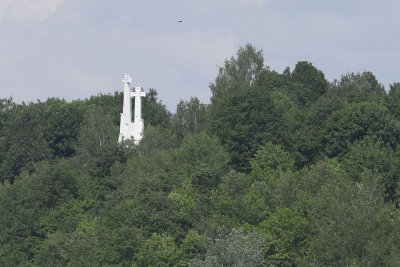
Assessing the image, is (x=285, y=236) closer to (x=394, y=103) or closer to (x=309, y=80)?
(x=394, y=103)

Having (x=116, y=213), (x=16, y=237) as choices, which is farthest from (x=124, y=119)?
(x=116, y=213)

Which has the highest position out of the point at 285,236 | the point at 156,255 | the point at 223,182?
the point at 223,182

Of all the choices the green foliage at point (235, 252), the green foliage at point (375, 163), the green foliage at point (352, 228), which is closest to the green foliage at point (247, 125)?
the green foliage at point (375, 163)

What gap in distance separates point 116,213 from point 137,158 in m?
20.9

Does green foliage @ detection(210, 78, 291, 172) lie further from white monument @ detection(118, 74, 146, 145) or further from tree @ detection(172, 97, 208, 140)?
tree @ detection(172, 97, 208, 140)

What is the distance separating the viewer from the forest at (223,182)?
88188 millimetres

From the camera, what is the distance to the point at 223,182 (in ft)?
343

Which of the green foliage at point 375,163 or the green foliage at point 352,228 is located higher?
the green foliage at point 375,163

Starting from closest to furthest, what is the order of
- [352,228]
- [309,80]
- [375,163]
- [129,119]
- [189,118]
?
[352,228], [375,163], [129,119], [189,118], [309,80]

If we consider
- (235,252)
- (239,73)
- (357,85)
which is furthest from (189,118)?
(235,252)

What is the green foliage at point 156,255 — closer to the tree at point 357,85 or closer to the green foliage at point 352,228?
the green foliage at point 352,228

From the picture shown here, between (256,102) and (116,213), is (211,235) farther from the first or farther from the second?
(256,102)

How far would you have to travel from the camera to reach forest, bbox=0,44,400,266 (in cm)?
8819

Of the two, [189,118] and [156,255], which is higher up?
[189,118]
